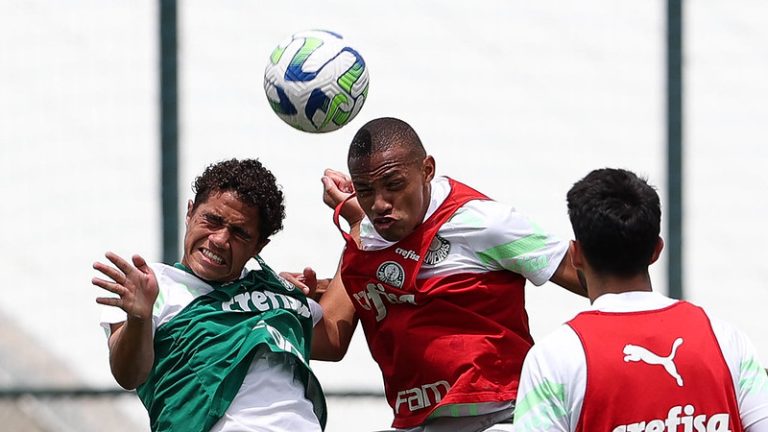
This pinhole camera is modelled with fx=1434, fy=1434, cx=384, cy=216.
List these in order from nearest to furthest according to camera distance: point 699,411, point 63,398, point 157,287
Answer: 1. point 699,411
2. point 157,287
3. point 63,398

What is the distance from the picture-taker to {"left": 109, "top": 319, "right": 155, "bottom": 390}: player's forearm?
3076 mm

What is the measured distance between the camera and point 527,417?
99.0 inches

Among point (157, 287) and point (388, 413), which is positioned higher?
point (157, 287)

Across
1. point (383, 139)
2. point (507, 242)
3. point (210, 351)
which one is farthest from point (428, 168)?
point (210, 351)

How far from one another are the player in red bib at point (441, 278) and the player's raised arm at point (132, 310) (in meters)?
0.63

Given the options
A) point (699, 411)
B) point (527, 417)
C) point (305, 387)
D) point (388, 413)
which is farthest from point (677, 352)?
point (388, 413)

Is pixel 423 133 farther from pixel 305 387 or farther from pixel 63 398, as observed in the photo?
pixel 305 387

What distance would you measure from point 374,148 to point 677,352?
1152 millimetres

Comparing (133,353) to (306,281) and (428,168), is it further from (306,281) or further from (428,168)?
(428,168)

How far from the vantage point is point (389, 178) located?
3.42 meters

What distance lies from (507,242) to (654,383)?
105 cm

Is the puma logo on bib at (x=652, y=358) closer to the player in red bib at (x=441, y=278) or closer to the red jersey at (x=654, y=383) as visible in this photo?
the red jersey at (x=654, y=383)

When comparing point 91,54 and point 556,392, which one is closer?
point 556,392

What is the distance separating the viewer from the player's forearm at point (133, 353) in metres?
3.08
